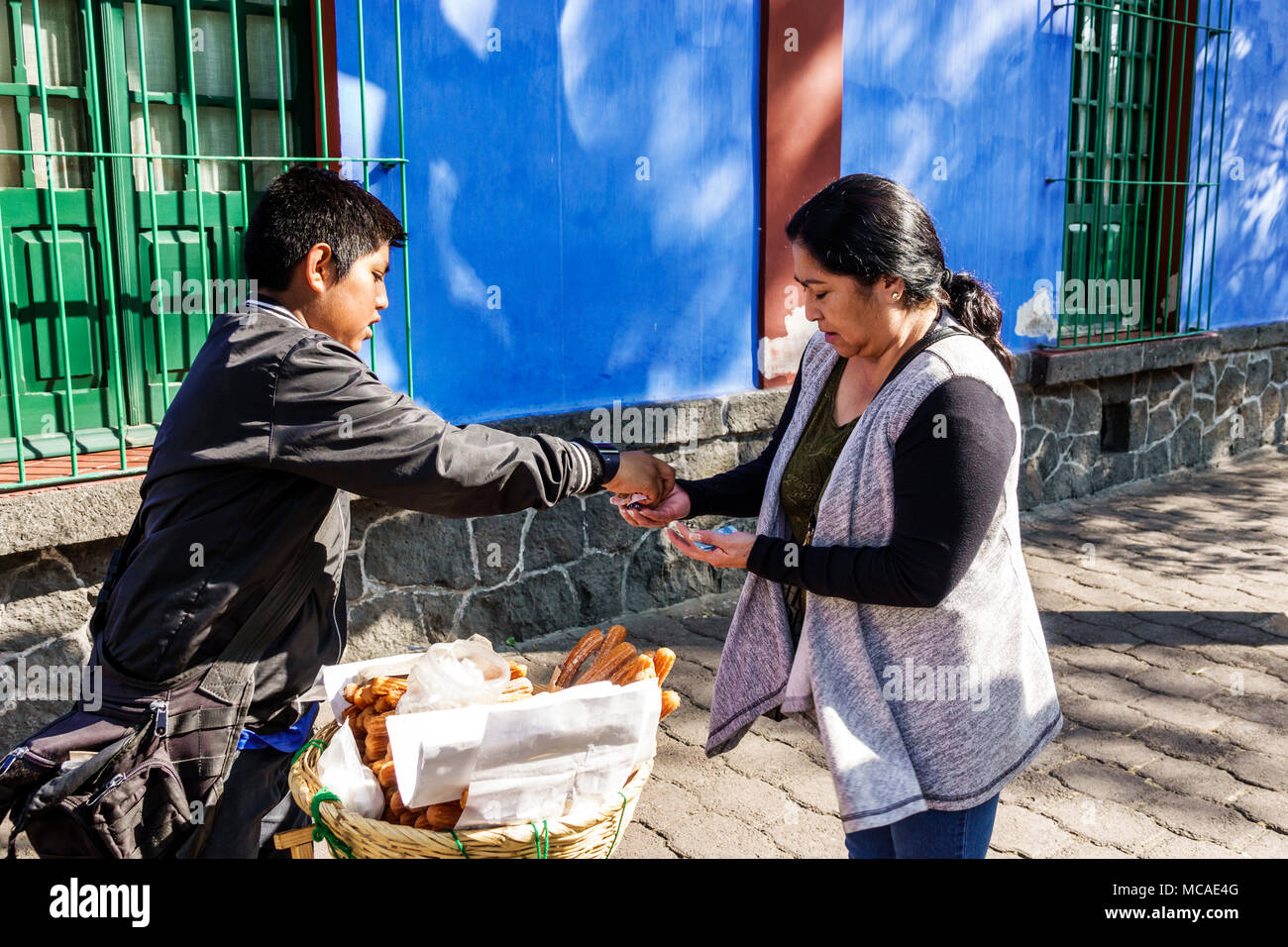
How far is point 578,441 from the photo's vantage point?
110 inches

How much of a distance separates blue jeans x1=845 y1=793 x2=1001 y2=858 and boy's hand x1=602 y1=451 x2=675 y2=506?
1.07m

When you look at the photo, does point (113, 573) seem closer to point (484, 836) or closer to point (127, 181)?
point (484, 836)

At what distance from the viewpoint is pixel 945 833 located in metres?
2.40

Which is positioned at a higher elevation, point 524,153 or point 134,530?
point 524,153

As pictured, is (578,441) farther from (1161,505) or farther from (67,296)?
(1161,505)

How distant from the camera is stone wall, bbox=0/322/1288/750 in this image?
4164 millimetres

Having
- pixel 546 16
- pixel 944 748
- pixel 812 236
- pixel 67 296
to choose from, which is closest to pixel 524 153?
pixel 546 16

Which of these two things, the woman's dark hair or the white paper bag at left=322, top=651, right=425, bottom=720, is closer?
the white paper bag at left=322, top=651, right=425, bottom=720

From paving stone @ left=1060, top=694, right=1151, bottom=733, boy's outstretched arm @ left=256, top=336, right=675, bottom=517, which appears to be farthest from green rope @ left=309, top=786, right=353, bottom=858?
paving stone @ left=1060, top=694, right=1151, bottom=733

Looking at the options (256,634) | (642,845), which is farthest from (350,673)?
(642,845)

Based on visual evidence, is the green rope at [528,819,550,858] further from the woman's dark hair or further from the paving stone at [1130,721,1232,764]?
the paving stone at [1130,721,1232,764]

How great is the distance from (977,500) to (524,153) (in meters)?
3.66

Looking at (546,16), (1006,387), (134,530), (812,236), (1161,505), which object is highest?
(546,16)

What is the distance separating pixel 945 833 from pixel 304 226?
6.18 feet
